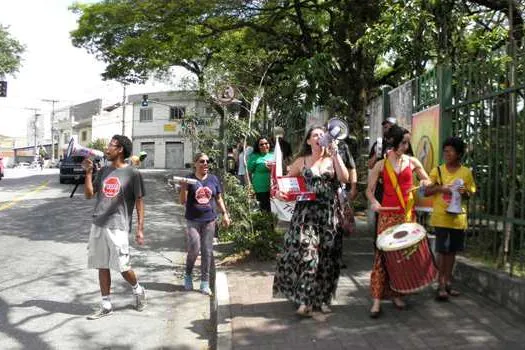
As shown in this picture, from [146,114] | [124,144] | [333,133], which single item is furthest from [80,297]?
[146,114]

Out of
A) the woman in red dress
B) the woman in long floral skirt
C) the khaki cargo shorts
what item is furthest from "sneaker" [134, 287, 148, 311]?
the woman in red dress

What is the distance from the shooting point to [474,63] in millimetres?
5969

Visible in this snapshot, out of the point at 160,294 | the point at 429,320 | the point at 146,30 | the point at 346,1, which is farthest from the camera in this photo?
the point at 146,30

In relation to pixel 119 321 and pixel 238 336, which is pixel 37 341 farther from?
pixel 238 336

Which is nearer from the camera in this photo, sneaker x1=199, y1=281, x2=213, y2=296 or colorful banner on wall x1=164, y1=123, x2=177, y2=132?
sneaker x1=199, y1=281, x2=213, y2=296

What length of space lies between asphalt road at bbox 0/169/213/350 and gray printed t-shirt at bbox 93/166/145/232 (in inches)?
38.9

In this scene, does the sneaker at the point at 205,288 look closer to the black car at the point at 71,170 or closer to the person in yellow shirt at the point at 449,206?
the person in yellow shirt at the point at 449,206

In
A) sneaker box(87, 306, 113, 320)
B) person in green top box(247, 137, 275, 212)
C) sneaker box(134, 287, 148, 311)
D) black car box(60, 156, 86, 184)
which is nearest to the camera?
sneaker box(87, 306, 113, 320)

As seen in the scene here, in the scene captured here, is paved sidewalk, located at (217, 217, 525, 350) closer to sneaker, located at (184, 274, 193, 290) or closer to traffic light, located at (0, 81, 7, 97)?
sneaker, located at (184, 274, 193, 290)

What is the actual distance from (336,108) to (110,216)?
6235 millimetres

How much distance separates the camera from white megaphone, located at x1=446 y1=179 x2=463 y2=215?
5250 millimetres

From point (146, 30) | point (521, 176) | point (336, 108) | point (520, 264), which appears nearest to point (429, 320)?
point (520, 264)

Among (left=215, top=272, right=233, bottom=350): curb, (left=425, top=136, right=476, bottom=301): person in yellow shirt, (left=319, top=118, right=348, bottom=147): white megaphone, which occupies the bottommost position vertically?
(left=215, top=272, right=233, bottom=350): curb

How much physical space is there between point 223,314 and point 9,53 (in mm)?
25981
